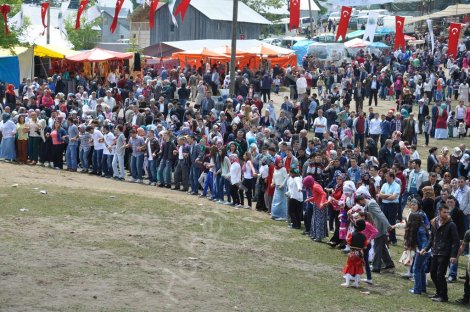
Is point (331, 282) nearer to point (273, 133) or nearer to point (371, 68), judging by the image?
point (273, 133)

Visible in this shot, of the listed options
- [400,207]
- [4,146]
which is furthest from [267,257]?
[4,146]

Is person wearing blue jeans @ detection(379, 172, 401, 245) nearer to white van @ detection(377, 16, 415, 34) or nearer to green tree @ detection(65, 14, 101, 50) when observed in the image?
white van @ detection(377, 16, 415, 34)

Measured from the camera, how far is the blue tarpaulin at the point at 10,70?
40812 millimetres

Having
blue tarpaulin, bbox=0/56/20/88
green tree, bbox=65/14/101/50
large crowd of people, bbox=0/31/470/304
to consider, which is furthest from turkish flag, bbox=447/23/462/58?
green tree, bbox=65/14/101/50

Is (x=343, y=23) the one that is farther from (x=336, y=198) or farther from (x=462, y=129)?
(x=336, y=198)

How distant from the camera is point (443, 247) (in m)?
15.1

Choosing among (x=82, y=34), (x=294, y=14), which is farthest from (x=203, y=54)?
(x=82, y=34)

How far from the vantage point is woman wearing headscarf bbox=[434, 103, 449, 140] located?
3453 cm

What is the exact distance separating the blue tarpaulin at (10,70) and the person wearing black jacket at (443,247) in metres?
29.2

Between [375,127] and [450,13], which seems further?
[450,13]

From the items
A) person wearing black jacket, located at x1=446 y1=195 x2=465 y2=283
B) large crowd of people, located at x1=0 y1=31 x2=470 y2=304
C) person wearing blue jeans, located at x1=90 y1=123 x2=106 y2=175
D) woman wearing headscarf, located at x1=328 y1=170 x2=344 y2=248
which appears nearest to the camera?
large crowd of people, located at x1=0 y1=31 x2=470 y2=304

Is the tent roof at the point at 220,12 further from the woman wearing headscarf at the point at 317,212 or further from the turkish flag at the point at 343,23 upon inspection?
the woman wearing headscarf at the point at 317,212

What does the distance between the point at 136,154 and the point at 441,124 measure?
14250 mm

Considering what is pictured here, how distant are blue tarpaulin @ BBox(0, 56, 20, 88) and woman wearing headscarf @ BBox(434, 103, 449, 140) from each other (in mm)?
18546
